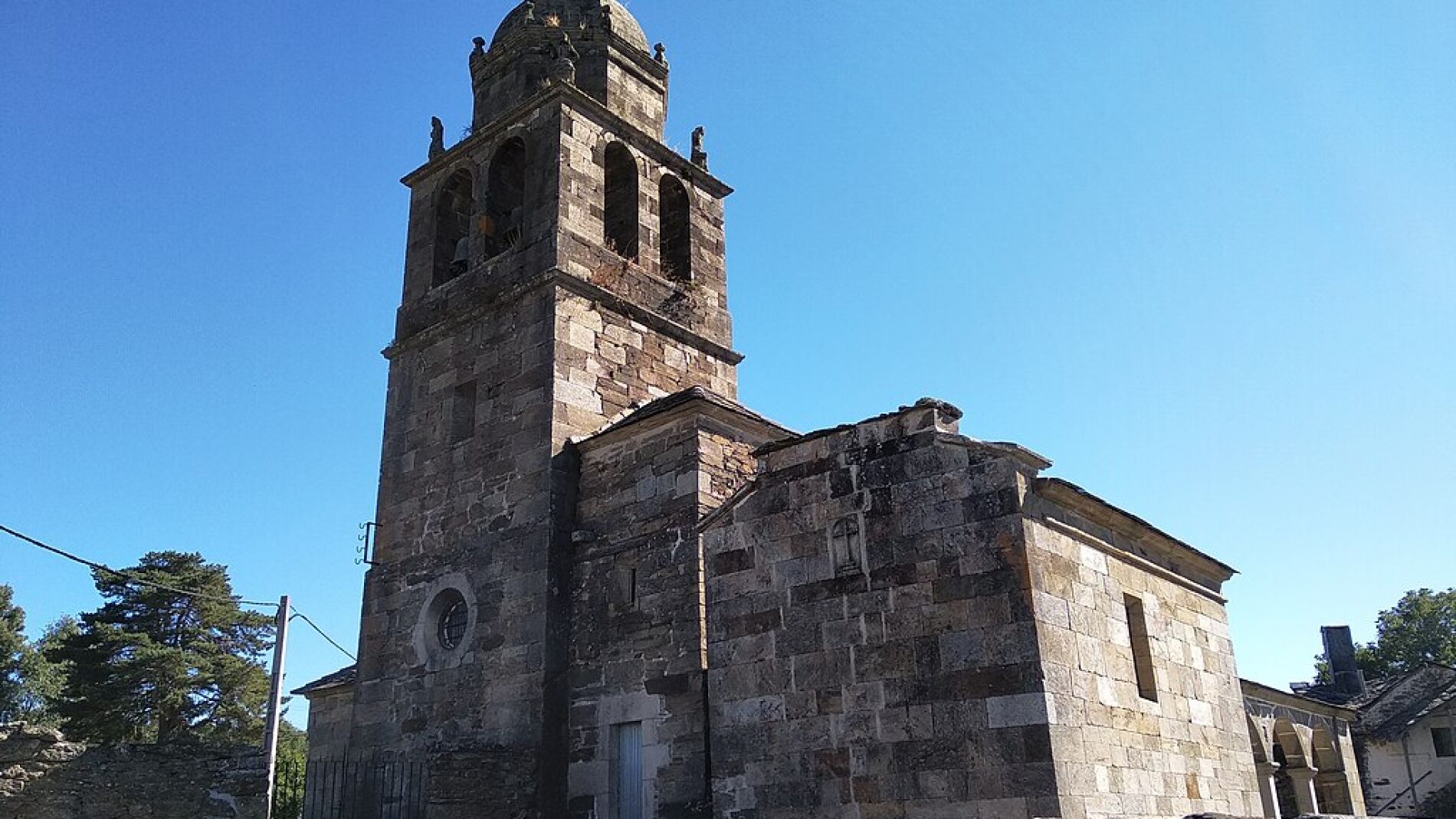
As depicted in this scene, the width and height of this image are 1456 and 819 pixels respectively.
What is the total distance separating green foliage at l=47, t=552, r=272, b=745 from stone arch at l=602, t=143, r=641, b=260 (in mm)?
17759

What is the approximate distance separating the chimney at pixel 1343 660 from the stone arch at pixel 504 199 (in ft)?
94.0

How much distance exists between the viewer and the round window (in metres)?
15.2

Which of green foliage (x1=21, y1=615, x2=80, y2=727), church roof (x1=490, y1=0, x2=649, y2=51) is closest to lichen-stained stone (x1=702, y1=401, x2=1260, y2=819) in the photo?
church roof (x1=490, y1=0, x2=649, y2=51)

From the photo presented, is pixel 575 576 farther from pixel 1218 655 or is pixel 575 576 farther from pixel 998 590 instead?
pixel 1218 655

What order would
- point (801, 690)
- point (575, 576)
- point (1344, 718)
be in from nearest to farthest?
point (801, 690)
point (575, 576)
point (1344, 718)

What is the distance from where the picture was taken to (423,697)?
1509 centimetres

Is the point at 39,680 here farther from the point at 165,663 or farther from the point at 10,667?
the point at 165,663

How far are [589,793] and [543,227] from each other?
8.03m

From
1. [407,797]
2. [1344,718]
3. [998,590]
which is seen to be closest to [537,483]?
[407,797]

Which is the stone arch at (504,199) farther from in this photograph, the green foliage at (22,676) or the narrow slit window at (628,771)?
the green foliage at (22,676)

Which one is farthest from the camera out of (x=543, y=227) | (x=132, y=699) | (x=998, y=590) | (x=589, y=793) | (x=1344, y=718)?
(x=132, y=699)

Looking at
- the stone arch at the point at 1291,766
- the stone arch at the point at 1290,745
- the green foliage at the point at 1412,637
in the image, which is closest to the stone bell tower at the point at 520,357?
the stone arch at the point at 1290,745

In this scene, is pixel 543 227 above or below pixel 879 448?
above

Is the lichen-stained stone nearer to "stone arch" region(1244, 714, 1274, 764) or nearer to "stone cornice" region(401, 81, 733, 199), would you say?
"stone arch" region(1244, 714, 1274, 764)
